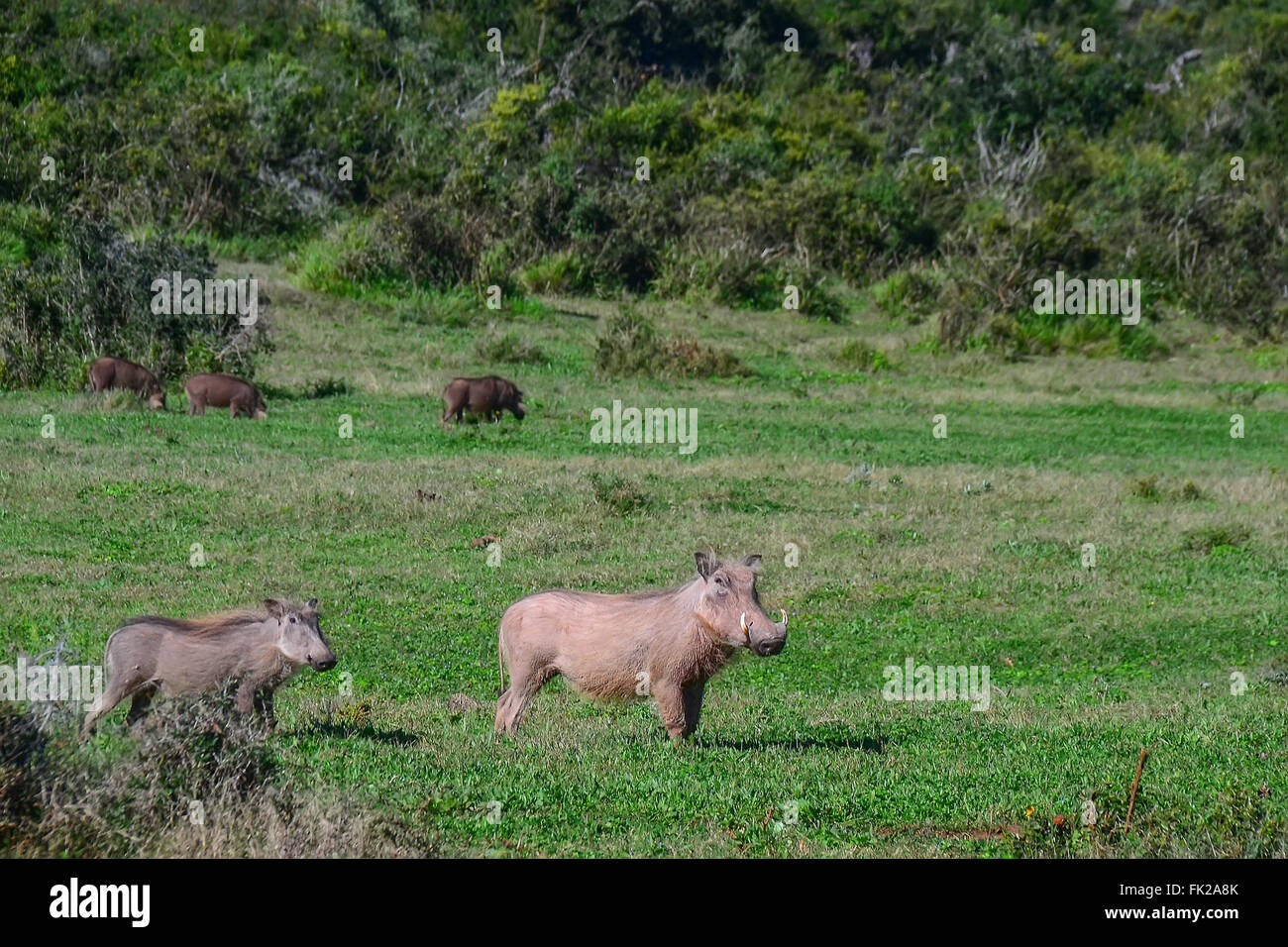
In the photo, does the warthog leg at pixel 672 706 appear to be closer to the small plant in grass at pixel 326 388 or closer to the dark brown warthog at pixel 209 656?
the dark brown warthog at pixel 209 656

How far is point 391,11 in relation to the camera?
5819 centimetres

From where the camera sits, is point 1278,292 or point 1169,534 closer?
point 1169,534

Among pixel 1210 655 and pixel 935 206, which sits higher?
pixel 935 206

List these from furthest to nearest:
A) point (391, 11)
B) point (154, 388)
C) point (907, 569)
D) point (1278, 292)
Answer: point (391, 11) < point (1278, 292) < point (154, 388) < point (907, 569)

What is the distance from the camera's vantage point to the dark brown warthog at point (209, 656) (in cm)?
832

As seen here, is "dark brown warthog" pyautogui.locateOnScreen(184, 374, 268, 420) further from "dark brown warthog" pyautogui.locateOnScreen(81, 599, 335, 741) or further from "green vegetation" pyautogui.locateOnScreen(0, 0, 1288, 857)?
"dark brown warthog" pyautogui.locateOnScreen(81, 599, 335, 741)

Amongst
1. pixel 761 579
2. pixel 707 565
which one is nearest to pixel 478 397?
pixel 761 579

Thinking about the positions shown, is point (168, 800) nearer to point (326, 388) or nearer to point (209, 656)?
point (209, 656)

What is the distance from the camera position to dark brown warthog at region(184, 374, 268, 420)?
22.5 m

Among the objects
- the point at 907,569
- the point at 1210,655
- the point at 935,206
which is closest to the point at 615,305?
the point at 935,206

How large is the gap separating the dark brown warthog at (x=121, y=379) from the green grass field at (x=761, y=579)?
0.60 m

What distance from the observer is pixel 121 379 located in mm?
23156

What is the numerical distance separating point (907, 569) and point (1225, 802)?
897 centimetres
